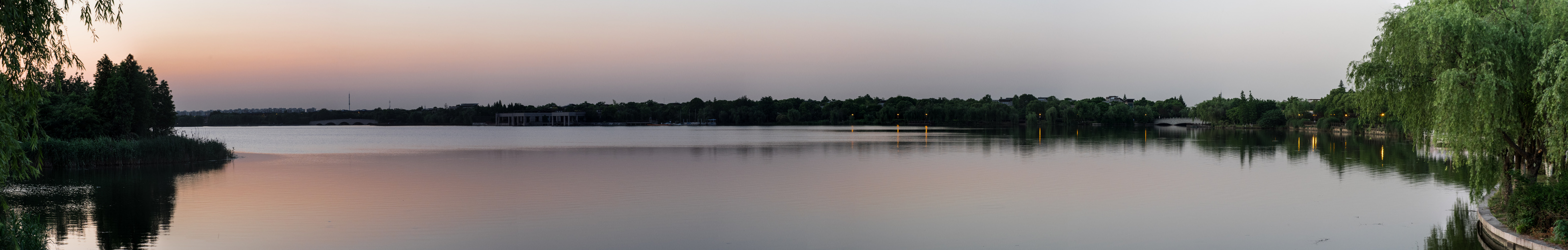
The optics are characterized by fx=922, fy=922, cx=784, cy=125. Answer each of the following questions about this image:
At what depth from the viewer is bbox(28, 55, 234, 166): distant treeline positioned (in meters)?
30.0

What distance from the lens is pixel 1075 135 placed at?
269 feet

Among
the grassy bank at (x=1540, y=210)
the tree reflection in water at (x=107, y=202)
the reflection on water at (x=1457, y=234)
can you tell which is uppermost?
the grassy bank at (x=1540, y=210)

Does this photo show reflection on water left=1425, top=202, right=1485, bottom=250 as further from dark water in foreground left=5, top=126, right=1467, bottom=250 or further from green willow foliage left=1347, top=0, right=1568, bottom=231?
green willow foliage left=1347, top=0, right=1568, bottom=231

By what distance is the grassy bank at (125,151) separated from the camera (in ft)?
96.6

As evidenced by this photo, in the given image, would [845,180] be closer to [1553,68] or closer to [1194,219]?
[1194,219]

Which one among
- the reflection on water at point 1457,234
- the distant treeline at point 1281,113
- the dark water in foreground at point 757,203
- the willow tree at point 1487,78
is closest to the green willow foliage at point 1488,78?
the willow tree at point 1487,78

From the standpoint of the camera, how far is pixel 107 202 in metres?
20.0

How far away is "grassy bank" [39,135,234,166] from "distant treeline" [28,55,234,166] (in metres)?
0.02

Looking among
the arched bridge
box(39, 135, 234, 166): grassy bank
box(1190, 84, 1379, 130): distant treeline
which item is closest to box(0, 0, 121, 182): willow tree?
box(39, 135, 234, 166): grassy bank

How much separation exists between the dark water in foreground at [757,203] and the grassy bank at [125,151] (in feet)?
4.04

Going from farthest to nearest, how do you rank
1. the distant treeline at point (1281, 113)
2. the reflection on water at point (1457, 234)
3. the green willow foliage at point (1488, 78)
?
the distant treeline at point (1281, 113), the reflection on water at point (1457, 234), the green willow foliage at point (1488, 78)

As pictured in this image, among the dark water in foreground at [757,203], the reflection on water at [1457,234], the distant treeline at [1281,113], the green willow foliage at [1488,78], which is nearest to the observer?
the green willow foliage at [1488,78]

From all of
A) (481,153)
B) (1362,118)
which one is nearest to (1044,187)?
(1362,118)

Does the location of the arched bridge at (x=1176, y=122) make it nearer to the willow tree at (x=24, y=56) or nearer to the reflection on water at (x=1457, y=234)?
the reflection on water at (x=1457, y=234)
